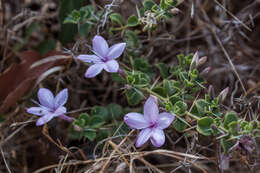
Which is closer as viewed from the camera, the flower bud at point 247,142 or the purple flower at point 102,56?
the flower bud at point 247,142

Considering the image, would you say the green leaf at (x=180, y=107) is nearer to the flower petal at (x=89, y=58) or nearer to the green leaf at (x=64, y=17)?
the flower petal at (x=89, y=58)

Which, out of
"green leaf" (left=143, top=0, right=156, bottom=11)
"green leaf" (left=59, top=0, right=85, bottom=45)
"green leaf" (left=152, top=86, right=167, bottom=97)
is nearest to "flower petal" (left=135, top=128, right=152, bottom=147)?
"green leaf" (left=152, top=86, right=167, bottom=97)

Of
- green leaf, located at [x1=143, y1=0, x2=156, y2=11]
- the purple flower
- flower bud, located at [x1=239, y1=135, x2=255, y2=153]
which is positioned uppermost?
green leaf, located at [x1=143, y1=0, x2=156, y2=11]

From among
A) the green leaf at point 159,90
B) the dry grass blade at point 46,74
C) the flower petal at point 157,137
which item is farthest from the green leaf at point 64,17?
the flower petal at point 157,137

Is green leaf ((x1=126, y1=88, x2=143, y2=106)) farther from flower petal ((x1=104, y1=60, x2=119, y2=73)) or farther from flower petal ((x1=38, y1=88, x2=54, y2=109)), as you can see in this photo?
flower petal ((x1=38, y1=88, x2=54, y2=109))

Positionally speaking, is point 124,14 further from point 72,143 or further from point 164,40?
point 72,143

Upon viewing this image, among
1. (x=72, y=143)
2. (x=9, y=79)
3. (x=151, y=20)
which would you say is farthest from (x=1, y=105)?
(x=151, y=20)

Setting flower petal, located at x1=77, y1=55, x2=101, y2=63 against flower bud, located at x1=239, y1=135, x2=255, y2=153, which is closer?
flower bud, located at x1=239, y1=135, x2=255, y2=153
